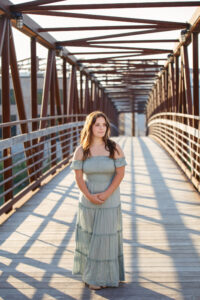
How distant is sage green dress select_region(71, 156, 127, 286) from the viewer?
143 inches

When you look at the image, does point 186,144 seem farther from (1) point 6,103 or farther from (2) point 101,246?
(2) point 101,246

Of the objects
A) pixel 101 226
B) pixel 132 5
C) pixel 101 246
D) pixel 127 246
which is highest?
pixel 132 5

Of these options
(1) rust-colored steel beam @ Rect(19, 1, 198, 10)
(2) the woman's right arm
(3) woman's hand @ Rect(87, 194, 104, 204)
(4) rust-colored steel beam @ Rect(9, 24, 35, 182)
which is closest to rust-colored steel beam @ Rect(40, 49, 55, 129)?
(4) rust-colored steel beam @ Rect(9, 24, 35, 182)

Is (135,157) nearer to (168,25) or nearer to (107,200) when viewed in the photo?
(168,25)

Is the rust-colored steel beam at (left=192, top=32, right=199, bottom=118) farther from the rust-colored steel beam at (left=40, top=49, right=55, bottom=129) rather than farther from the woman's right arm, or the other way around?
the woman's right arm

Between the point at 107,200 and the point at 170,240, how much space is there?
154 centimetres

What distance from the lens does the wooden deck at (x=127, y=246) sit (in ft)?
11.9

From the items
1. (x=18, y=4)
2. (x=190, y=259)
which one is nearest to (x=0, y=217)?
(x=190, y=259)

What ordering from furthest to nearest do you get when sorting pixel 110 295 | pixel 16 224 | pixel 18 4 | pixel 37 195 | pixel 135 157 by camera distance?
pixel 135 157, pixel 37 195, pixel 18 4, pixel 16 224, pixel 110 295

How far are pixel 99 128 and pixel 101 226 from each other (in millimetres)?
741

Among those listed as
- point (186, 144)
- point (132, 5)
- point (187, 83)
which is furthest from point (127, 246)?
point (187, 83)

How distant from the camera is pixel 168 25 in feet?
32.0

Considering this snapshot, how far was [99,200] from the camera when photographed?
11.7ft

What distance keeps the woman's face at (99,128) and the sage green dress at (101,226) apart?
0.18m
